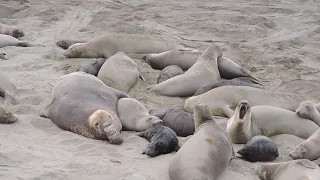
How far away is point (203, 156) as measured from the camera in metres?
3.79

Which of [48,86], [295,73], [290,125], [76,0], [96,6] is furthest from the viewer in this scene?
[76,0]

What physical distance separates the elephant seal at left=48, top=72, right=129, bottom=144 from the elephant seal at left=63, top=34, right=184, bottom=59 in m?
2.13

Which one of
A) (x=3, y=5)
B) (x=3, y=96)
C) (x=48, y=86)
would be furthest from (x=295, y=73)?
(x=3, y=5)

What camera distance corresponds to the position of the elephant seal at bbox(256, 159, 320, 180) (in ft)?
12.1

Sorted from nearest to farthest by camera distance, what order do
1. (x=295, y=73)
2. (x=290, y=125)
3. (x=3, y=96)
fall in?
(x=290, y=125), (x=3, y=96), (x=295, y=73)

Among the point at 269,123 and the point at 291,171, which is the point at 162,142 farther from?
the point at 269,123

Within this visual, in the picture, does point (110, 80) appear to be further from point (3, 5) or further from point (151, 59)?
point (3, 5)

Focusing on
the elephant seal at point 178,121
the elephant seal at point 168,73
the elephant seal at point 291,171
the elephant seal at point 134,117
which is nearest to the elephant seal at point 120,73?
the elephant seal at point 168,73

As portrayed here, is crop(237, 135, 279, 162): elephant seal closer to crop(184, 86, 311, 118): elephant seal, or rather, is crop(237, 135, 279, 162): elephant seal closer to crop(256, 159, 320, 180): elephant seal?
crop(256, 159, 320, 180): elephant seal

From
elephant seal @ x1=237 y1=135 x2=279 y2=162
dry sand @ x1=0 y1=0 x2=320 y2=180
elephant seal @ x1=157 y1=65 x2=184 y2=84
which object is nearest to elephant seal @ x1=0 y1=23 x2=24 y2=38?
dry sand @ x1=0 y1=0 x2=320 y2=180

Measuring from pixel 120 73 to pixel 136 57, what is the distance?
1.30 m

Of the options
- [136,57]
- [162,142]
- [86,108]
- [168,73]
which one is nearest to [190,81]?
[168,73]

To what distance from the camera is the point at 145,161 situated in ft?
13.7

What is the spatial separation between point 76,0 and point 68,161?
8.79 meters
